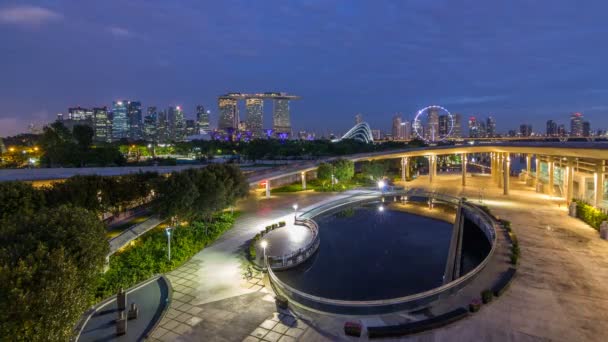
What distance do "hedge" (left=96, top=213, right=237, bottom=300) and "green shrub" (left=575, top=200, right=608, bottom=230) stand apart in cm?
2950

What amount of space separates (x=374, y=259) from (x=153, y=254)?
1532cm

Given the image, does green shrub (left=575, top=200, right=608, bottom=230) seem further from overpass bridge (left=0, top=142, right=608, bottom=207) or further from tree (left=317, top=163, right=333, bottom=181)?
tree (left=317, top=163, right=333, bottom=181)

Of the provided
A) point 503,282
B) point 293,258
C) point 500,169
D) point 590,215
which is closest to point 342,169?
point 500,169

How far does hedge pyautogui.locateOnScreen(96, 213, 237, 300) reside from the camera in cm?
1828

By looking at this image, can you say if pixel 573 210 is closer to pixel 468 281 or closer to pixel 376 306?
pixel 468 281

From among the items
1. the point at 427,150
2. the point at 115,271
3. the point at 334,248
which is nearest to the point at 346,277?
the point at 334,248

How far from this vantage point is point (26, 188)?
67.8 feet

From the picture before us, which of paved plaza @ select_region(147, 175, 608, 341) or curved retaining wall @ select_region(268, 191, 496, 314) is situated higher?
Result: curved retaining wall @ select_region(268, 191, 496, 314)

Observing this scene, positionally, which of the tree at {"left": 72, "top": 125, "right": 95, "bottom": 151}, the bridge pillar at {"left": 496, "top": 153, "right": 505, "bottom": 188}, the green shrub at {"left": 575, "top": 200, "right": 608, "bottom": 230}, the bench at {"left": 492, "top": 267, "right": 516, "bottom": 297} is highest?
the tree at {"left": 72, "top": 125, "right": 95, "bottom": 151}

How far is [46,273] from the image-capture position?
9898 millimetres

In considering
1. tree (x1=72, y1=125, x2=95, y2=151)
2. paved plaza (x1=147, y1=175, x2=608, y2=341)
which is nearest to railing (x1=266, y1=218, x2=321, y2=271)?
paved plaza (x1=147, y1=175, x2=608, y2=341)

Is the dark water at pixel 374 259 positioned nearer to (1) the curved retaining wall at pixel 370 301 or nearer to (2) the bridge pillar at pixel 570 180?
(1) the curved retaining wall at pixel 370 301

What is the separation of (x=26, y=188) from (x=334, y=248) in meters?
21.2

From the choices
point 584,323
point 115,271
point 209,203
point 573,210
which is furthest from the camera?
point 573,210
